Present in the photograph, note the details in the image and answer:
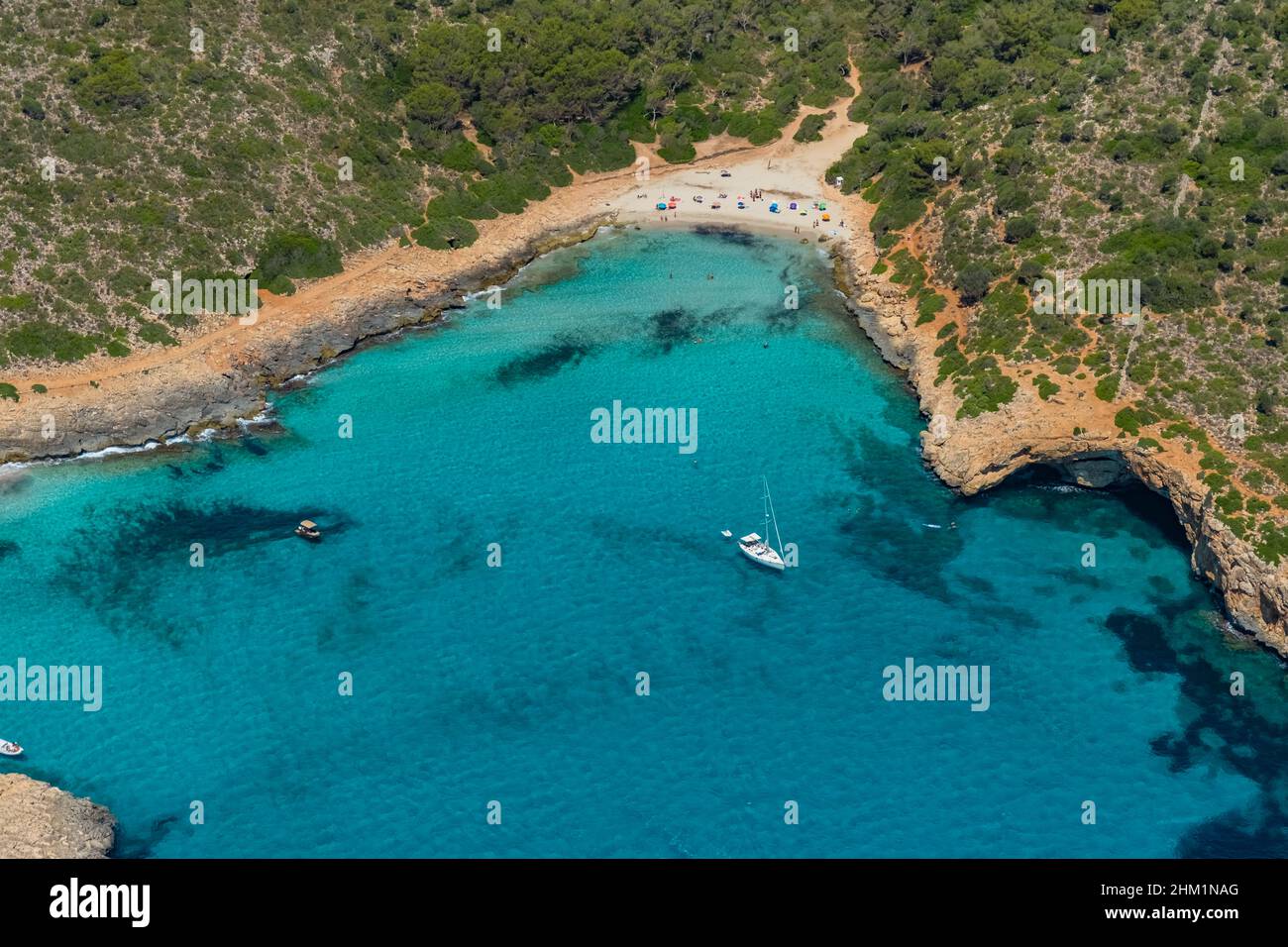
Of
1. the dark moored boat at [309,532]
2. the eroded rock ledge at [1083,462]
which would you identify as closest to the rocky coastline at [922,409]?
the eroded rock ledge at [1083,462]

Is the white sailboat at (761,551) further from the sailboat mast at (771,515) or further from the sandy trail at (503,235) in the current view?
the sandy trail at (503,235)

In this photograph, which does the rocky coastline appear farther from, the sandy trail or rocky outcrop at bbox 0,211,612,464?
the sandy trail

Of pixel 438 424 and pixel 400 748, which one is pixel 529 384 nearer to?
pixel 438 424


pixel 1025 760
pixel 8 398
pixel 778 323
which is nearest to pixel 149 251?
pixel 8 398

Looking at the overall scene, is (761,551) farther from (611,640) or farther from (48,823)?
(48,823)

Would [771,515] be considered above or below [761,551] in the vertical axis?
above

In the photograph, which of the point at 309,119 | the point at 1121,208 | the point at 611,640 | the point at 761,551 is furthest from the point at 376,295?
the point at 1121,208

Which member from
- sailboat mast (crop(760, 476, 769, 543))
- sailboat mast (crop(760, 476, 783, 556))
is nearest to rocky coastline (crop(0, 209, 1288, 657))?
sailboat mast (crop(760, 476, 769, 543))
